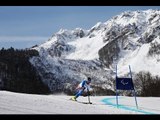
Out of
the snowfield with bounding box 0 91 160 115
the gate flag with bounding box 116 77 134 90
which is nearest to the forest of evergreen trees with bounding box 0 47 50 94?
the gate flag with bounding box 116 77 134 90

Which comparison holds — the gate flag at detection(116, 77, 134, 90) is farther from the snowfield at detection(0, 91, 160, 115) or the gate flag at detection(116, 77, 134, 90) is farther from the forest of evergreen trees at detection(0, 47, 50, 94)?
the forest of evergreen trees at detection(0, 47, 50, 94)

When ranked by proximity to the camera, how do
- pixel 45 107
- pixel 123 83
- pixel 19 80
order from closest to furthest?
1. pixel 45 107
2. pixel 123 83
3. pixel 19 80

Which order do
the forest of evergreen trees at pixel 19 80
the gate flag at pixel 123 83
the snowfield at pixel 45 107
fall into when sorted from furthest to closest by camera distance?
the forest of evergreen trees at pixel 19 80 → the gate flag at pixel 123 83 → the snowfield at pixel 45 107

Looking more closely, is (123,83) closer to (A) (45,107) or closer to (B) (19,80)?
(A) (45,107)

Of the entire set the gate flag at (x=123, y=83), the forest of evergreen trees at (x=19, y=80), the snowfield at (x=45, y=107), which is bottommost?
the snowfield at (x=45, y=107)

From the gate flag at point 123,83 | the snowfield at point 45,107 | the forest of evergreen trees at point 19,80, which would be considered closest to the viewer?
the snowfield at point 45,107

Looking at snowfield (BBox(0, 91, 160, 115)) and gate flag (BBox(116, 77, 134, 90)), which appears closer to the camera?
snowfield (BBox(0, 91, 160, 115))

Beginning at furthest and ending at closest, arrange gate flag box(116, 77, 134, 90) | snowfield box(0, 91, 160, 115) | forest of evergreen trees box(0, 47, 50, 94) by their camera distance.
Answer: forest of evergreen trees box(0, 47, 50, 94) < gate flag box(116, 77, 134, 90) < snowfield box(0, 91, 160, 115)

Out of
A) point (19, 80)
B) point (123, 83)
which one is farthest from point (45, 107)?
point (19, 80)

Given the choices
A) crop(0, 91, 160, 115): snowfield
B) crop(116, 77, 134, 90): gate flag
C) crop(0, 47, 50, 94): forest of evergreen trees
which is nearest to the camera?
crop(0, 91, 160, 115): snowfield

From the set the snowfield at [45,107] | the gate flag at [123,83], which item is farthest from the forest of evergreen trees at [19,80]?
the snowfield at [45,107]

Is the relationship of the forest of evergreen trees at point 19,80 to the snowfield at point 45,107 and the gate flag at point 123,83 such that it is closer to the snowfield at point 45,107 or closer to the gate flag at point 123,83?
the gate flag at point 123,83

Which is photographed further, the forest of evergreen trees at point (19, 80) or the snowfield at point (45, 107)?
the forest of evergreen trees at point (19, 80)
